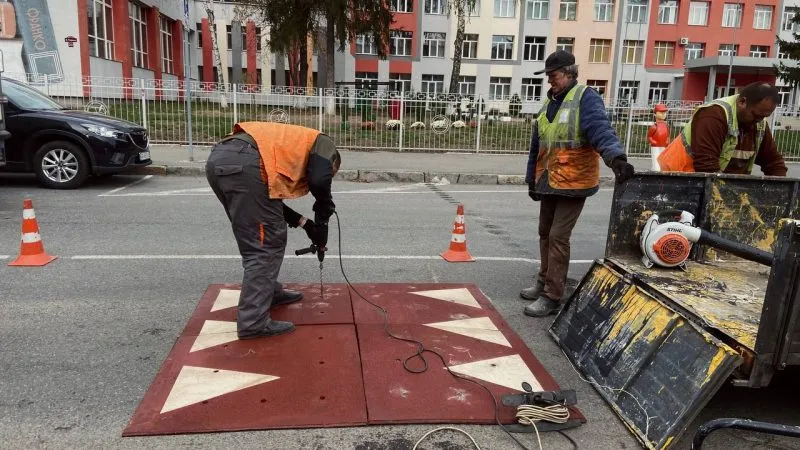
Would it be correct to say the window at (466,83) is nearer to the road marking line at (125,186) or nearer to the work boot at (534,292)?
the road marking line at (125,186)

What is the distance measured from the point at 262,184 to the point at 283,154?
0.78ft

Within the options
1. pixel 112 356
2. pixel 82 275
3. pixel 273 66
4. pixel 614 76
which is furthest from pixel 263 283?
pixel 614 76

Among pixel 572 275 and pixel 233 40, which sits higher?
pixel 233 40

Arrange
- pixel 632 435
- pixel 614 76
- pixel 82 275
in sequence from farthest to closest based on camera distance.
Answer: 1. pixel 614 76
2. pixel 82 275
3. pixel 632 435

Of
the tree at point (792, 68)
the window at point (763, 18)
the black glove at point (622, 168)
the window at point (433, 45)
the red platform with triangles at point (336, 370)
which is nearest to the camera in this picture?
the red platform with triangles at point (336, 370)

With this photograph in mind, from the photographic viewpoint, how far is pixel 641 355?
3.29 m

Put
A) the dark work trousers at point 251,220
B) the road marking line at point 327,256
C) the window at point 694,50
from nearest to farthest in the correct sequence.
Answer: the dark work trousers at point 251,220 < the road marking line at point 327,256 < the window at point 694,50

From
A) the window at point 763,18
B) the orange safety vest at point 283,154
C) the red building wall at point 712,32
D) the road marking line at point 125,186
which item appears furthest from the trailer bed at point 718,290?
the window at point 763,18

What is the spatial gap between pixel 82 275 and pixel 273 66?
140 ft

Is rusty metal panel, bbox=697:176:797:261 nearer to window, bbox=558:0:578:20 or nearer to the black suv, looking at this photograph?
the black suv

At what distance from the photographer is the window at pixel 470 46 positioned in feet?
160

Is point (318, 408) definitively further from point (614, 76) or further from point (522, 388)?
point (614, 76)

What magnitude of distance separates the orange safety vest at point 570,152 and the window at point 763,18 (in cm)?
5546

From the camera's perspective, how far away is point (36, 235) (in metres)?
5.66
